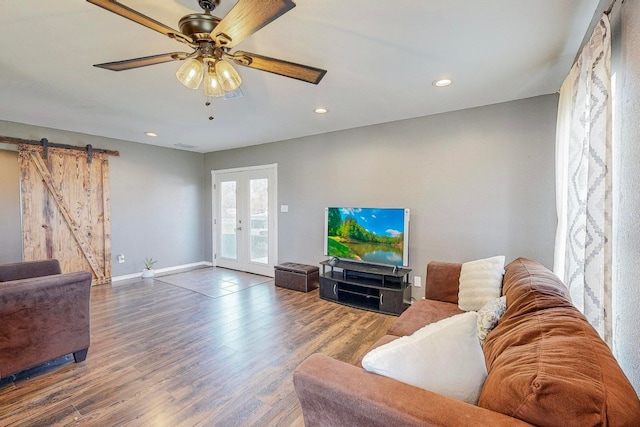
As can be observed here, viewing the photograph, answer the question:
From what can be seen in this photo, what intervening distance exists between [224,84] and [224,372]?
2.14 m

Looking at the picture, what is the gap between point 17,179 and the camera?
404 cm

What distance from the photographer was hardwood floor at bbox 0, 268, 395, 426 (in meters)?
1.85

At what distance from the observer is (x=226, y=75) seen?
1817 mm

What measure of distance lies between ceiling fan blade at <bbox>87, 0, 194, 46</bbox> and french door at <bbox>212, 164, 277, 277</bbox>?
142 inches

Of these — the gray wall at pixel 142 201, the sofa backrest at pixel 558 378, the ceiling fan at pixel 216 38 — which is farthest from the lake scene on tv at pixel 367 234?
the gray wall at pixel 142 201

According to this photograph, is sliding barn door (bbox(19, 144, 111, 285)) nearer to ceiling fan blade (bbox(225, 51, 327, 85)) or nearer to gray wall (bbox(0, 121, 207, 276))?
gray wall (bbox(0, 121, 207, 276))

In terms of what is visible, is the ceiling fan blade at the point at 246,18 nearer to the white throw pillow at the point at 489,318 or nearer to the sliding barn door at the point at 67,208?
the white throw pillow at the point at 489,318

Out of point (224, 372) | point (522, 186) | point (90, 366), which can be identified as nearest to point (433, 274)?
point (522, 186)

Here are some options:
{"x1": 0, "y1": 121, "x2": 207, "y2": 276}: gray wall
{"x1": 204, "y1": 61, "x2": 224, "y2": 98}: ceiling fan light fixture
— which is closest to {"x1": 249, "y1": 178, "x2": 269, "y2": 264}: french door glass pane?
{"x1": 0, "y1": 121, "x2": 207, "y2": 276}: gray wall

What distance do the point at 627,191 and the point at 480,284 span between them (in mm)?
1206

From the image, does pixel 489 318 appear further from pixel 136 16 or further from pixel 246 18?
pixel 136 16

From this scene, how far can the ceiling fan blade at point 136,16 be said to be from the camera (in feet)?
4.19

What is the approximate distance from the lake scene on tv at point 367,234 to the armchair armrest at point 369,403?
8.67 ft

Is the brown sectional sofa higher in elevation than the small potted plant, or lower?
higher
